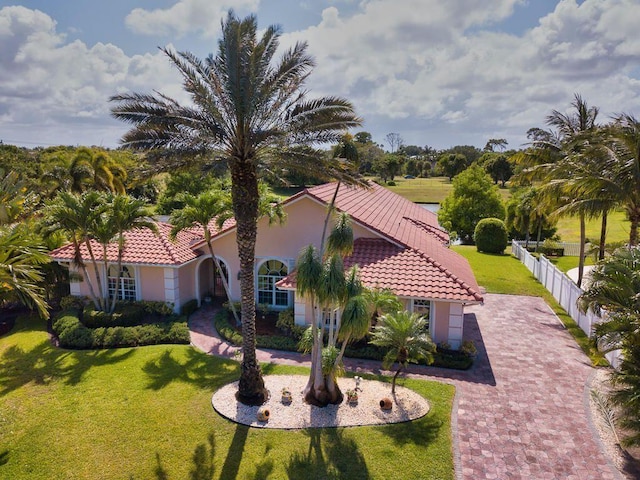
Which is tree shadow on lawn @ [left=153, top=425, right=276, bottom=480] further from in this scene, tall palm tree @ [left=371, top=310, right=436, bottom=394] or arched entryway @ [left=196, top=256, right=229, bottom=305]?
arched entryway @ [left=196, top=256, right=229, bottom=305]

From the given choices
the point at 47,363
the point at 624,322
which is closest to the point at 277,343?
the point at 47,363

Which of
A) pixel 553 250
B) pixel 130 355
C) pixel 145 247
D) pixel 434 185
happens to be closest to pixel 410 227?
pixel 145 247

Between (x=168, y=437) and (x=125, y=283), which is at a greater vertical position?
(x=125, y=283)

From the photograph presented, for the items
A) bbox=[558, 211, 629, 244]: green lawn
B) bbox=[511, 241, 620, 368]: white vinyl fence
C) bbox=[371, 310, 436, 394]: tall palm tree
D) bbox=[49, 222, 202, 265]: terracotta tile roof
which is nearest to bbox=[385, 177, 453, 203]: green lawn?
bbox=[558, 211, 629, 244]: green lawn

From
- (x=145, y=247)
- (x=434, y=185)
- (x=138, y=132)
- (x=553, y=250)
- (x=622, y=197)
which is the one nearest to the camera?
(x=138, y=132)

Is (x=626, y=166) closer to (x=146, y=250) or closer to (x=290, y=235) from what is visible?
(x=290, y=235)

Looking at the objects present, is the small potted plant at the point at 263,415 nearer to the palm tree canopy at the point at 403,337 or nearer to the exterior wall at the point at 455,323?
the palm tree canopy at the point at 403,337

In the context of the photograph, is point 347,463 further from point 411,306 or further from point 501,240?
point 501,240

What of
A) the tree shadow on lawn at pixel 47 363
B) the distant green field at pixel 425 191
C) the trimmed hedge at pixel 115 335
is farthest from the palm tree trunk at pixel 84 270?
the distant green field at pixel 425 191
